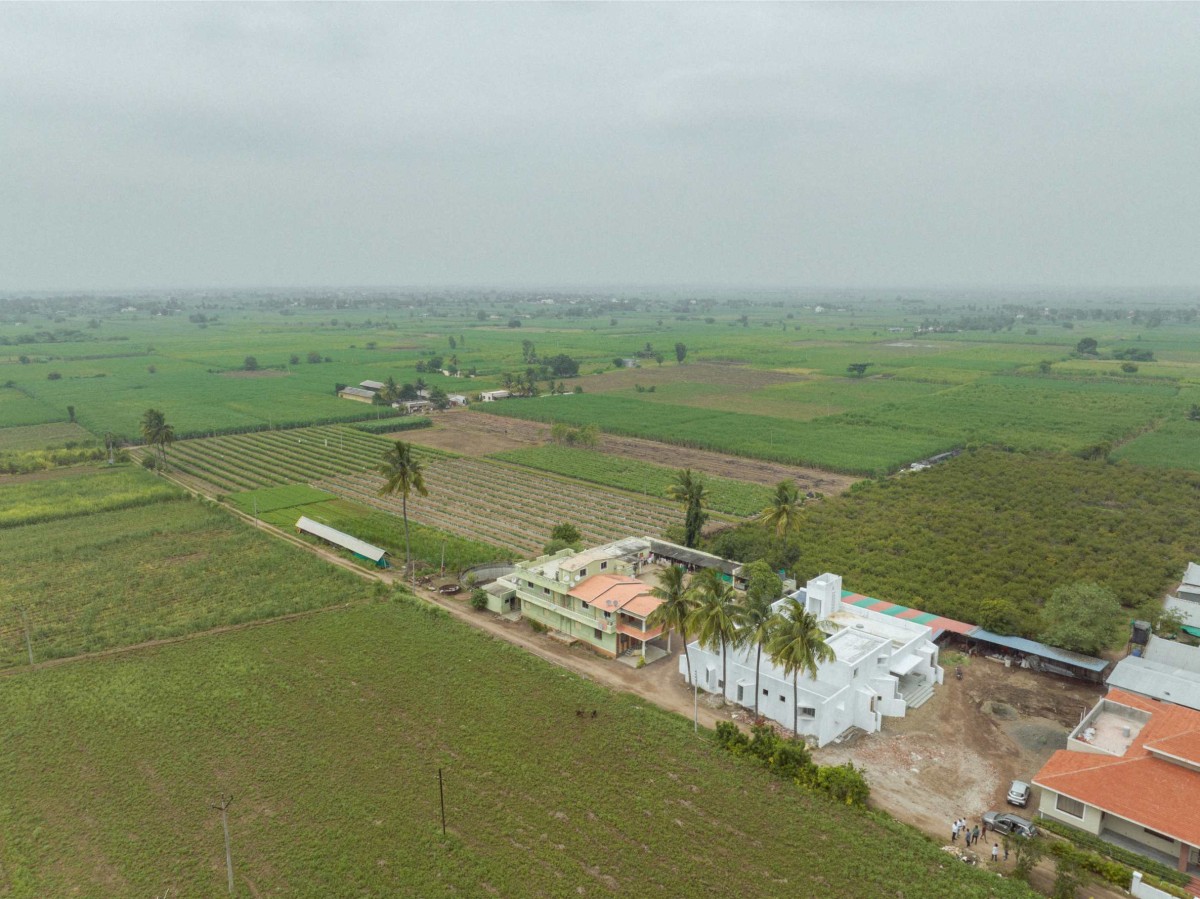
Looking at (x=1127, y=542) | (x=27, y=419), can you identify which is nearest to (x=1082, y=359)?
(x=1127, y=542)

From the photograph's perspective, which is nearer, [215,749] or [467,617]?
[215,749]

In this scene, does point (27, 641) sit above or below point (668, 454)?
above

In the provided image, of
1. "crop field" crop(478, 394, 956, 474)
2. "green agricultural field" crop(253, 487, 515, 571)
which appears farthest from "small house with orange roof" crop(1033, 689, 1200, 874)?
"crop field" crop(478, 394, 956, 474)

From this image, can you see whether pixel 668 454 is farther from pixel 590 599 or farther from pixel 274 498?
pixel 590 599

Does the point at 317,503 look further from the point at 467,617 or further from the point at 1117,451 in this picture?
the point at 1117,451

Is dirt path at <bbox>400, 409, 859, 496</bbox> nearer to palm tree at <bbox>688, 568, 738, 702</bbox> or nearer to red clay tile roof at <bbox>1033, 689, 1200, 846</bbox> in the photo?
palm tree at <bbox>688, 568, 738, 702</bbox>

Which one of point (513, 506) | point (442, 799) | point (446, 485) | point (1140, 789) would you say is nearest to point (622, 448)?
point (446, 485)
